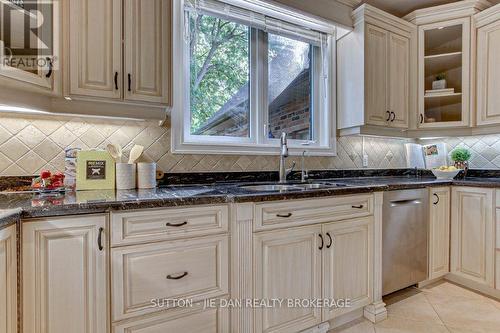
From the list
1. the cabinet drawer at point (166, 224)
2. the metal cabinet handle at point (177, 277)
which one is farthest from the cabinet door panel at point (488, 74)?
the metal cabinet handle at point (177, 277)

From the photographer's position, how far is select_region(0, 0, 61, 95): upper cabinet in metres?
1.17

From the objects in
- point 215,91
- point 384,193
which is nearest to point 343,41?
point 215,91

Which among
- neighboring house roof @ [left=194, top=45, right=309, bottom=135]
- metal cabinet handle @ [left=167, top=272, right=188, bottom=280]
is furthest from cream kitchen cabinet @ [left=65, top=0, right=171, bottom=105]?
metal cabinet handle @ [left=167, top=272, right=188, bottom=280]

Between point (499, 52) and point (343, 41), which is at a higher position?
point (343, 41)

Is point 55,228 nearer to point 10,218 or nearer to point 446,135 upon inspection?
point 10,218

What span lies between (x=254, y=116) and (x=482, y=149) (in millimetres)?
2345

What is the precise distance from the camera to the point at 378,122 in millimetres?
2412

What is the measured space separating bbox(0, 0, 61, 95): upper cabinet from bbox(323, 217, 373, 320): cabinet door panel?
1695 millimetres

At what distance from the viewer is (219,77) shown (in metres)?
2.20

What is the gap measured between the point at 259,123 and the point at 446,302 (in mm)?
2039

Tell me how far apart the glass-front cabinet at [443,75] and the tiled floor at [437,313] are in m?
1.52

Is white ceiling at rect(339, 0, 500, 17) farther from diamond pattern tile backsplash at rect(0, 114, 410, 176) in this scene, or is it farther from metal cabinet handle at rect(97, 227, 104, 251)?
metal cabinet handle at rect(97, 227, 104, 251)

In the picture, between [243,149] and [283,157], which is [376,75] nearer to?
[283,157]

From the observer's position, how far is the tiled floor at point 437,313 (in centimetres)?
176
